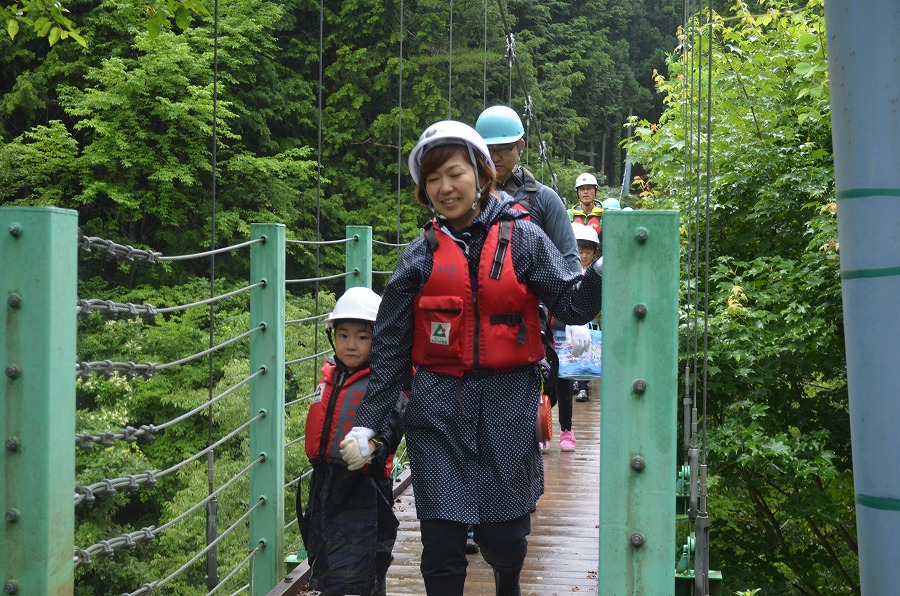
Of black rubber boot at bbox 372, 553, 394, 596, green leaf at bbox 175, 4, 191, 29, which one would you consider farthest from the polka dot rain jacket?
green leaf at bbox 175, 4, 191, 29

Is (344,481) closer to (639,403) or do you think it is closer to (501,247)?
(501,247)

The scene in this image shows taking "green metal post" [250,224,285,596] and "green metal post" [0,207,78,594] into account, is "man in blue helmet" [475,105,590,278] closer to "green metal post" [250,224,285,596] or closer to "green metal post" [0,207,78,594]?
"green metal post" [250,224,285,596]

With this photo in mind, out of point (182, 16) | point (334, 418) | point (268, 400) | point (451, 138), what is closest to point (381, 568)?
point (334, 418)

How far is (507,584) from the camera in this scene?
6.72 ft

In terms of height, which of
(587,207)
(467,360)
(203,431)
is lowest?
(203,431)

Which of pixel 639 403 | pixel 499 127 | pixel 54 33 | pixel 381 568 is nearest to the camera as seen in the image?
pixel 639 403

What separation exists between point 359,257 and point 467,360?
166cm

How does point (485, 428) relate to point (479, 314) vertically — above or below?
below

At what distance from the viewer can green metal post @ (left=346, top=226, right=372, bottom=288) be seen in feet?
11.4

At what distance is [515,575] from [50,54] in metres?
14.0

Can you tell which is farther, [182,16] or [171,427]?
[171,427]

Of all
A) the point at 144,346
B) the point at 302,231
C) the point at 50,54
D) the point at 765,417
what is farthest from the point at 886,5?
the point at 302,231

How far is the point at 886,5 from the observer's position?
3.17 ft

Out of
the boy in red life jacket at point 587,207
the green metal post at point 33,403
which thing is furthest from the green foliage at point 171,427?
the green metal post at point 33,403
